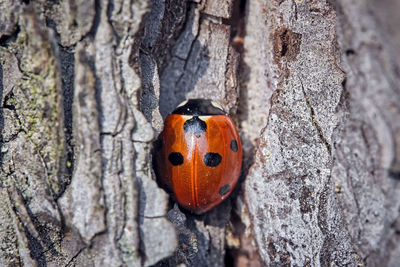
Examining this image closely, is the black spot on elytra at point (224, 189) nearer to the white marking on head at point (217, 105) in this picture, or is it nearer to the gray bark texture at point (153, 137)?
the gray bark texture at point (153, 137)

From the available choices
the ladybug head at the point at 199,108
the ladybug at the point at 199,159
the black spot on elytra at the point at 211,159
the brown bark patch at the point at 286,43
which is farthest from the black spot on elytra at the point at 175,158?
the brown bark patch at the point at 286,43

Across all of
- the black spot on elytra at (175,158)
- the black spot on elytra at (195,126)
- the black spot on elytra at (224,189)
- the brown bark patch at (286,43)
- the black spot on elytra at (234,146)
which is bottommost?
the black spot on elytra at (224,189)

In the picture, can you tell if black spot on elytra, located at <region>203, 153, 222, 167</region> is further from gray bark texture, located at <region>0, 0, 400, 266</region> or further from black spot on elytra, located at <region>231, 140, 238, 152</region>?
gray bark texture, located at <region>0, 0, 400, 266</region>

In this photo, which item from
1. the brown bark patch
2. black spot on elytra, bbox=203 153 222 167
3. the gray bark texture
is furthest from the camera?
black spot on elytra, bbox=203 153 222 167


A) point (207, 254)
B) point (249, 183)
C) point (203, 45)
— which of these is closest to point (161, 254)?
point (207, 254)

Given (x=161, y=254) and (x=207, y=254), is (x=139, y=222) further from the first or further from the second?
(x=207, y=254)

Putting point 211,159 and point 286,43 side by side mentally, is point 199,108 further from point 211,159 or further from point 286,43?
point 286,43

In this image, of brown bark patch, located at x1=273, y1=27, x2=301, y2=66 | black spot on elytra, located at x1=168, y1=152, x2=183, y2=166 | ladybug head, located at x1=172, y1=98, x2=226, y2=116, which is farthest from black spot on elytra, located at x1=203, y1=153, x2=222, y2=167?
brown bark patch, located at x1=273, y1=27, x2=301, y2=66

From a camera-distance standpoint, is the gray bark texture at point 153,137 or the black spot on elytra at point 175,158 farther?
the black spot on elytra at point 175,158
